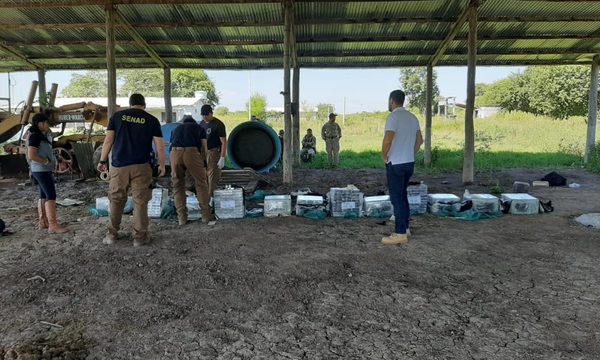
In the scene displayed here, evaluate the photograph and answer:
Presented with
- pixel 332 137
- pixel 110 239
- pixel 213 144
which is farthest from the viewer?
pixel 332 137

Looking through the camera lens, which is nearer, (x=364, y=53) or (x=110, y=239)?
(x=110, y=239)

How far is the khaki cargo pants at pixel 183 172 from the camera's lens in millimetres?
5988

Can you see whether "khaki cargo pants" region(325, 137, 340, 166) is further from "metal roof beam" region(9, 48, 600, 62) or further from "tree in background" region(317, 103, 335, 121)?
"tree in background" region(317, 103, 335, 121)

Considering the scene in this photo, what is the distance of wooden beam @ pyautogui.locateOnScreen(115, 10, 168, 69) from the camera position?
951 cm

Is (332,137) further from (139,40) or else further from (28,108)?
(28,108)

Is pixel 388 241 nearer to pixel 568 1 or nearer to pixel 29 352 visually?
pixel 29 352

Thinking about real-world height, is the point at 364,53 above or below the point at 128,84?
below

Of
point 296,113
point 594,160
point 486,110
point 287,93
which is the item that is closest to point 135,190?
point 287,93

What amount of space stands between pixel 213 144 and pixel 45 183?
7.88 ft

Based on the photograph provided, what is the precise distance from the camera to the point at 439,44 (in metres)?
11.7

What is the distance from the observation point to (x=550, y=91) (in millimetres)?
28953

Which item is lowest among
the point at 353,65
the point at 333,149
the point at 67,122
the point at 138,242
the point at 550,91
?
the point at 138,242

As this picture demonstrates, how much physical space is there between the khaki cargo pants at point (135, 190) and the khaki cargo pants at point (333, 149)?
347 inches

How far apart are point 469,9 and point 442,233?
5852mm
